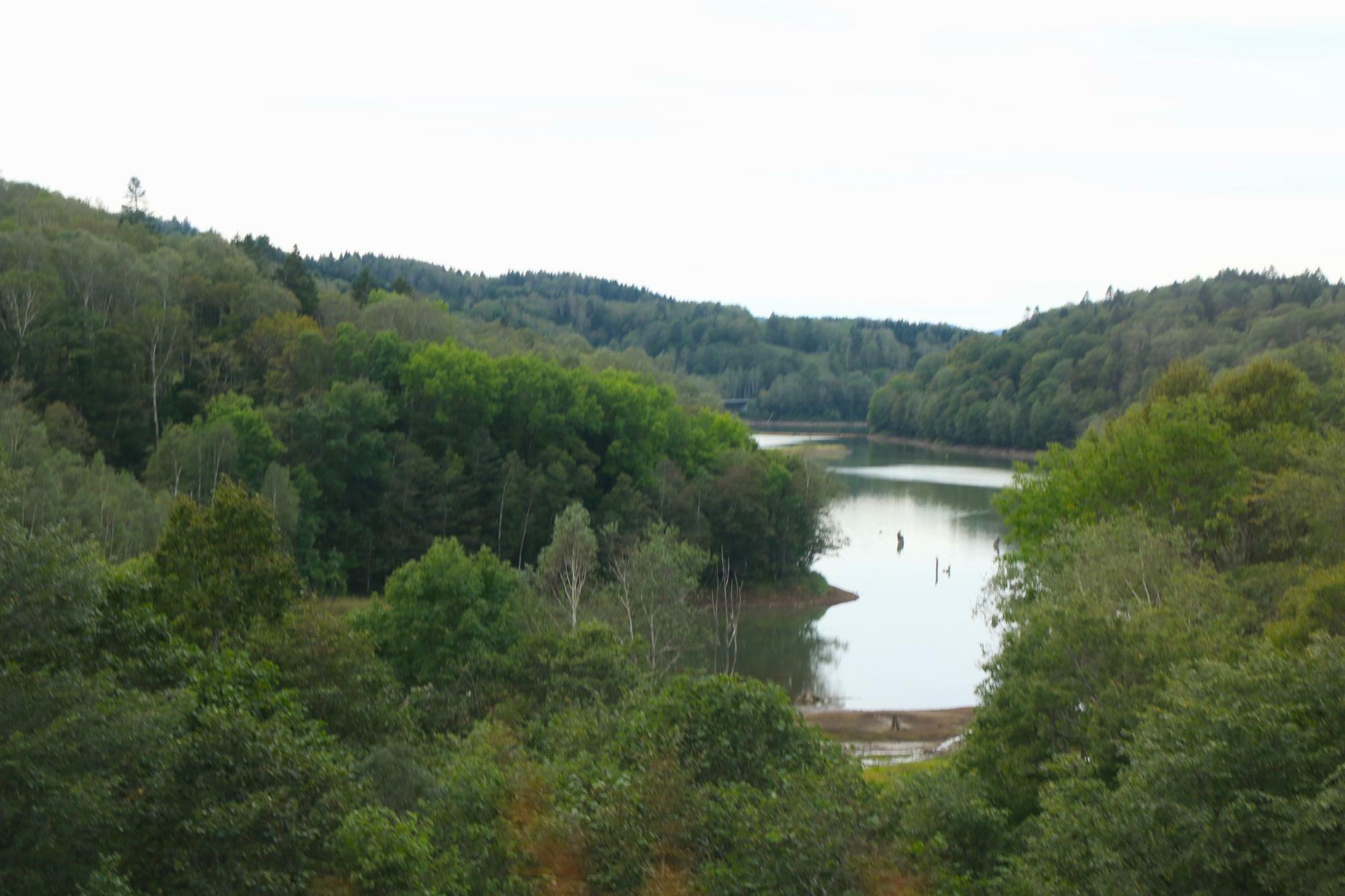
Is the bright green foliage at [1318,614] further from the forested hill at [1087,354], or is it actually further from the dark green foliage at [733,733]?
the forested hill at [1087,354]

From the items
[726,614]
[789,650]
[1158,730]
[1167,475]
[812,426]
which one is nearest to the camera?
[1158,730]

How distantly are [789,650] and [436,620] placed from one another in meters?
24.0

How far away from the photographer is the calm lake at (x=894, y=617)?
4181cm

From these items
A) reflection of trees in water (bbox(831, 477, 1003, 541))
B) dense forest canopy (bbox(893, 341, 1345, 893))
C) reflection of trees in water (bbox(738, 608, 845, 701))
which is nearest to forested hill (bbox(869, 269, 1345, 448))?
reflection of trees in water (bbox(831, 477, 1003, 541))

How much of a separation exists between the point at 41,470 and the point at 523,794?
2664 centimetres

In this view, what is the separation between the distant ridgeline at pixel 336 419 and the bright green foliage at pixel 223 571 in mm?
21481

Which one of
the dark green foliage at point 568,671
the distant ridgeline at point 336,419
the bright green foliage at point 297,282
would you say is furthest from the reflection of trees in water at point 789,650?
the bright green foliage at point 297,282

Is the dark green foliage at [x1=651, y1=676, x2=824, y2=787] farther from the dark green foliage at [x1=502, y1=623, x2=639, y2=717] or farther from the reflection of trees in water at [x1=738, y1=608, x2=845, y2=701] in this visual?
the reflection of trees in water at [x1=738, y1=608, x2=845, y2=701]

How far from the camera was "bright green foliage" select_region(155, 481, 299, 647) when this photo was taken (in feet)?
59.7

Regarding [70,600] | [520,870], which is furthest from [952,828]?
[70,600]

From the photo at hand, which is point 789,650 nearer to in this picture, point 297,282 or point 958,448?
point 297,282

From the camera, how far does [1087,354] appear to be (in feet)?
447

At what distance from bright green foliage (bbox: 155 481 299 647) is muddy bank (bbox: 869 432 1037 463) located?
105 metres

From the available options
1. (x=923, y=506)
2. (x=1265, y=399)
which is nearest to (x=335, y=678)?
(x=1265, y=399)
